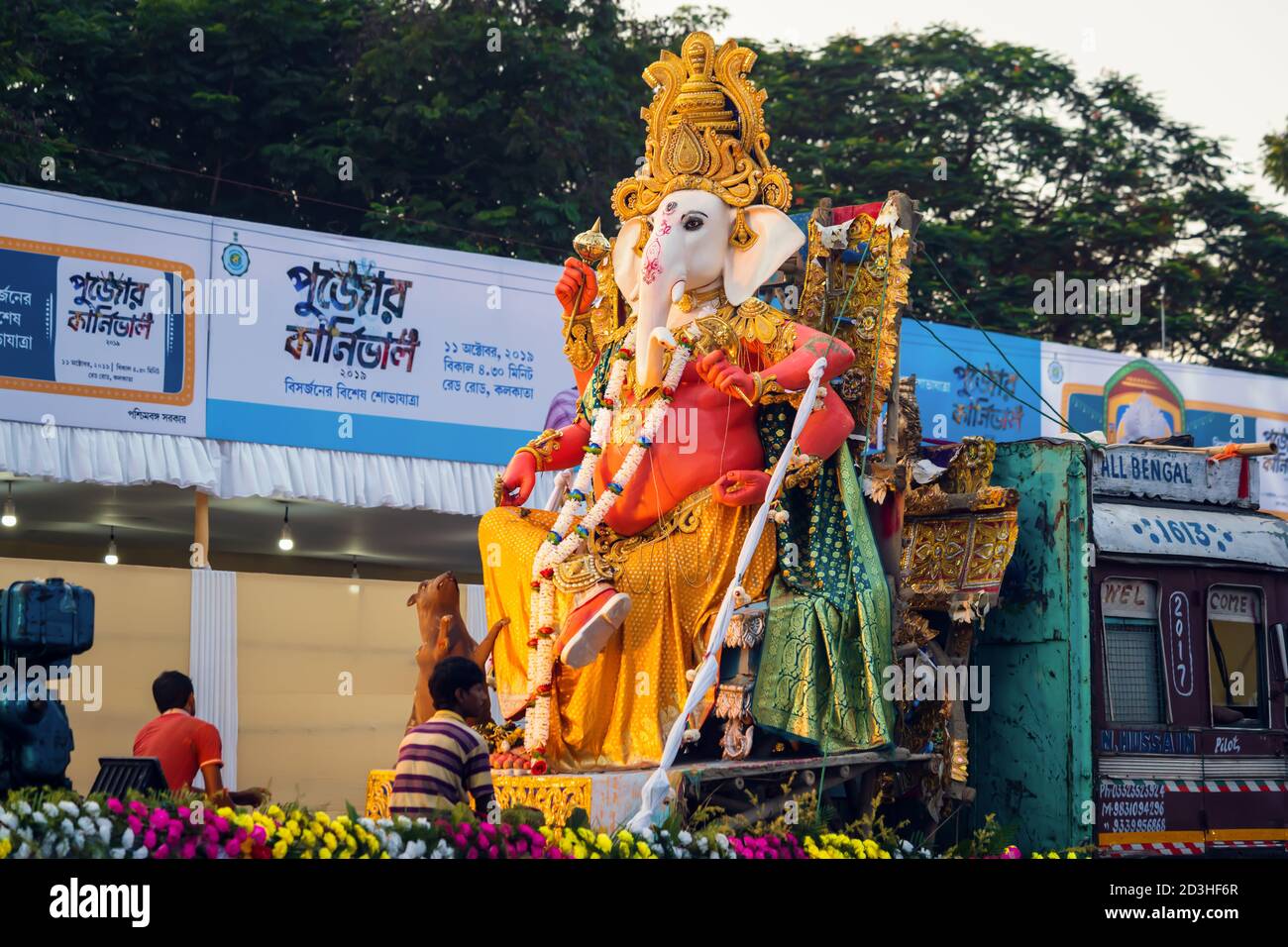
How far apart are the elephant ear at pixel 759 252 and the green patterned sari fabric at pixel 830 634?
99cm

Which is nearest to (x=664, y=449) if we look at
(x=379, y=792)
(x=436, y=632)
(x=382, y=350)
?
(x=436, y=632)

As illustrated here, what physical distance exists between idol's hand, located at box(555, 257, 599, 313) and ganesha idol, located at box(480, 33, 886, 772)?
0.06ft

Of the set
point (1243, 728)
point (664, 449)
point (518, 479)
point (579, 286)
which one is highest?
point (579, 286)

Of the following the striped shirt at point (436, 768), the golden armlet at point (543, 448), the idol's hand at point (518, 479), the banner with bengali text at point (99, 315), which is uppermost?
the banner with bengali text at point (99, 315)

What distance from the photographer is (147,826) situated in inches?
254

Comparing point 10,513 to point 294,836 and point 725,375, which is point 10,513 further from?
point 294,836

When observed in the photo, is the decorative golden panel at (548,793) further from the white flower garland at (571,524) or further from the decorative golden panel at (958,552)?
the decorative golden panel at (958,552)

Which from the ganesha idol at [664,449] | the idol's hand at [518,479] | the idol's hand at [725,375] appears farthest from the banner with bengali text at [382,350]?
the idol's hand at [725,375]

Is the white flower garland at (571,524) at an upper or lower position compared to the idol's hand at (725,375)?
lower

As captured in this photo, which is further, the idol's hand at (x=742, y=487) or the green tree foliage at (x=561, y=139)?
the green tree foliage at (x=561, y=139)

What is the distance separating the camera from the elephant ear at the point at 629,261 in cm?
1019

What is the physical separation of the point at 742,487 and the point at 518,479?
130 cm

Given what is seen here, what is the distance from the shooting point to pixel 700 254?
983 cm
